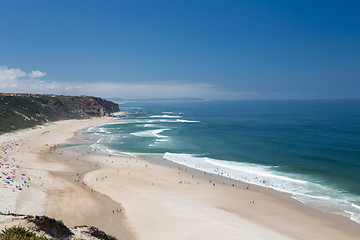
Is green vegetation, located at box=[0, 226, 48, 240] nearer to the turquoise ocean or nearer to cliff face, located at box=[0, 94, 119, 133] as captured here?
the turquoise ocean

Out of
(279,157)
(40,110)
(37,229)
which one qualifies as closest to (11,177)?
(37,229)

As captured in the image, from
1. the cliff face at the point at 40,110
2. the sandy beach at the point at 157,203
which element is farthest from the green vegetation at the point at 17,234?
the cliff face at the point at 40,110

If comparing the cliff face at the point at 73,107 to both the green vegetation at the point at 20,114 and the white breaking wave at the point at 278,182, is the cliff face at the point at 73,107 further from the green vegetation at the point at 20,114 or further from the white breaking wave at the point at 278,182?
the white breaking wave at the point at 278,182

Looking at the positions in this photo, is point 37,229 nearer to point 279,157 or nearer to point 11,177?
point 11,177

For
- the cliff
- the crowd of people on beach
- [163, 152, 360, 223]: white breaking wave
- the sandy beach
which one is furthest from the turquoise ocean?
the cliff

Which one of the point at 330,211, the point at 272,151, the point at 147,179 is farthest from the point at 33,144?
the point at 330,211
